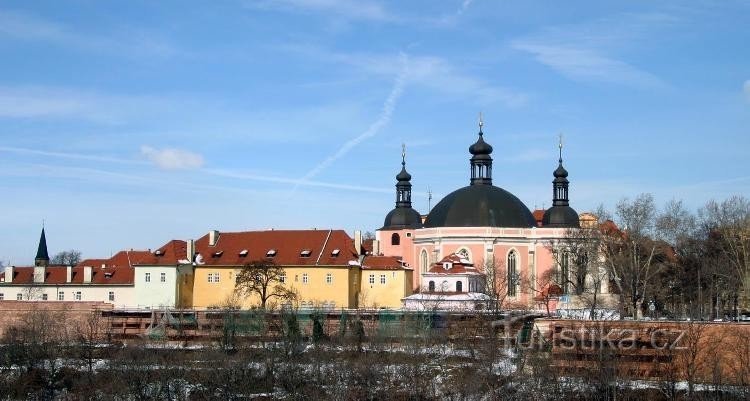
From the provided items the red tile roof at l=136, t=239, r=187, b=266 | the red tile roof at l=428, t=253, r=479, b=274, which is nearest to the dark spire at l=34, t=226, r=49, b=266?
the red tile roof at l=136, t=239, r=187, b=266

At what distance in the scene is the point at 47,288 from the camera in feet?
260

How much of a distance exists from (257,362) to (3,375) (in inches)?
426

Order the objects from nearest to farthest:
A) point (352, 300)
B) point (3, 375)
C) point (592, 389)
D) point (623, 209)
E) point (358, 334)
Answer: point (592, 389) → point (3, 375) → point (358, 334) → point (623, 209) → point (352, 300)

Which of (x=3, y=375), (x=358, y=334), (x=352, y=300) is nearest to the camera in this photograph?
(x=3, y=375)

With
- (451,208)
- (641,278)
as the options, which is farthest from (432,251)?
(641,278)

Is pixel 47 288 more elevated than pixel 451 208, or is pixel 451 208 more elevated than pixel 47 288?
pixel 451 208

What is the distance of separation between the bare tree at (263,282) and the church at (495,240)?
9.00m

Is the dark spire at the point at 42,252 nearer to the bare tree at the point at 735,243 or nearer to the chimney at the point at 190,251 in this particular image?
the chimney at the point at 190,251

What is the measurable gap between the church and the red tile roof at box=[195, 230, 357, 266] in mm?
6007

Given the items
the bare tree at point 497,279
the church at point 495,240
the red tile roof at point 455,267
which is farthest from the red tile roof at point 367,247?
the bare tree at point 497,279

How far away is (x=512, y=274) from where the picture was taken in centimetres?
7856

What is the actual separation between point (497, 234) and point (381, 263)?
839cm

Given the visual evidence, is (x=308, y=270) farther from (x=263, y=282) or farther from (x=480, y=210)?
(x=480, y=210)

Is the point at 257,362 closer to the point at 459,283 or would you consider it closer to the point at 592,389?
the point at 592,389
